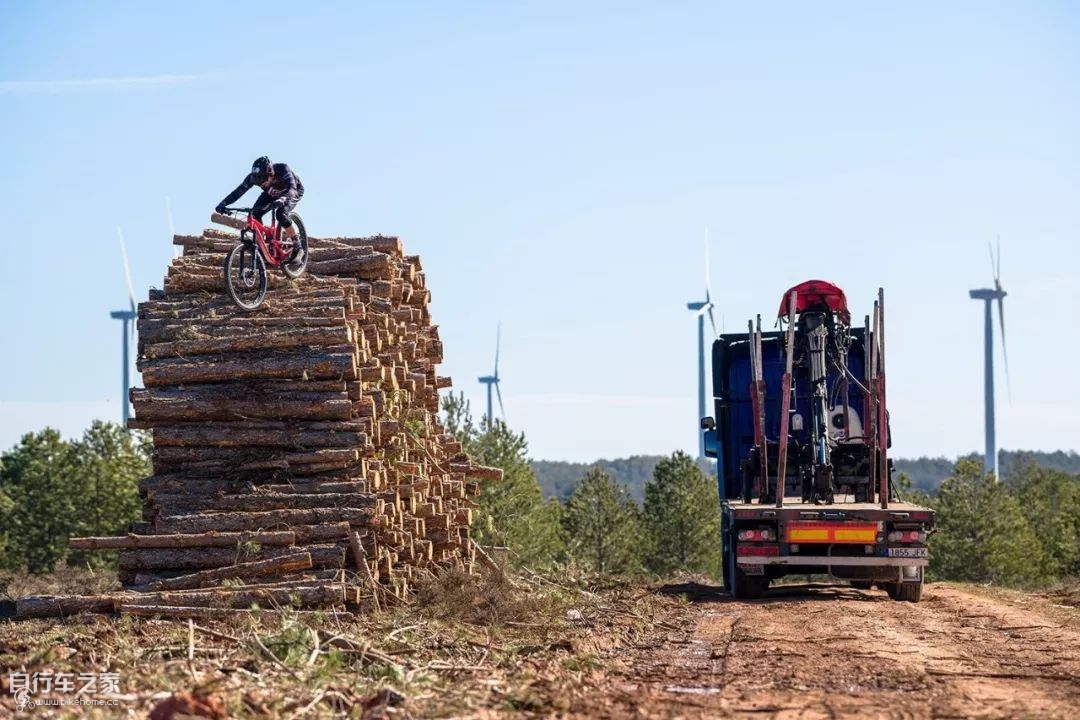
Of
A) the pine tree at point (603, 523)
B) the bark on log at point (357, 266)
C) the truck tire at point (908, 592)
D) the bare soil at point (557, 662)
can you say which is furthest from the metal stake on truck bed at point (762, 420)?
the pine tree at point (603, 523)

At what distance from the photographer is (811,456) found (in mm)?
20406

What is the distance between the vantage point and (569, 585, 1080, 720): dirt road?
927 centimetres

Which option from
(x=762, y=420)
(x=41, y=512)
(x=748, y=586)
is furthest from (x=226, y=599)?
(x=41, y=512)

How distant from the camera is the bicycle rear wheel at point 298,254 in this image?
1825 cm

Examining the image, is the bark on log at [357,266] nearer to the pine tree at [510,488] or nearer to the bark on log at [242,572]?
the bark on log at [242,572]

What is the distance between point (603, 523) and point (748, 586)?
5467 cm

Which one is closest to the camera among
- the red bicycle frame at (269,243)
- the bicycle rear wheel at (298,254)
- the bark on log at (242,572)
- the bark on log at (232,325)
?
the bark on log at (242,572)

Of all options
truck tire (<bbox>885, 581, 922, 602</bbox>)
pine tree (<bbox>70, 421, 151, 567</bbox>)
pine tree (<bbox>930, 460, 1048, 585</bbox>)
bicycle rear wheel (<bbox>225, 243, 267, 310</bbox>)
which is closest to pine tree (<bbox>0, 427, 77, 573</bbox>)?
pine tree (<bbox>70, 421, 151, 567</bbox>)

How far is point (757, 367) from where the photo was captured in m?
20.5

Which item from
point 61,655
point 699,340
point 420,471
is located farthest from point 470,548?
point 699,340

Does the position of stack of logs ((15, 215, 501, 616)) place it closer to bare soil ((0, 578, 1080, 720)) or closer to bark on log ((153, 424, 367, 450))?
bark on log ((153, 424, 367, 450))

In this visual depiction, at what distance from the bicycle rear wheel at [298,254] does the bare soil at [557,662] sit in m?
4.49

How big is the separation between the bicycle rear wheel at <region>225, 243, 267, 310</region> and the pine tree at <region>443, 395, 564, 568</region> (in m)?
38.2

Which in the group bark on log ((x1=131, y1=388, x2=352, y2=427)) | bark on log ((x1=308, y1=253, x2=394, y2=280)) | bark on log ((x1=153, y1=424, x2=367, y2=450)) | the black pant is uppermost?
the black pant
